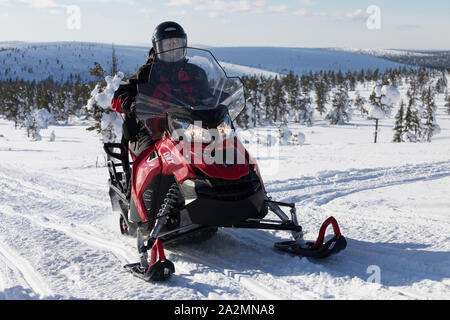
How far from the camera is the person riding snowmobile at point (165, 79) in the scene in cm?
412

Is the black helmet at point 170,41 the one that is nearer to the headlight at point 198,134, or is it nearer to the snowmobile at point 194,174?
the snowmobile at point 194,174

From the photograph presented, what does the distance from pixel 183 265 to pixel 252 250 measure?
Answer: 2.46ft

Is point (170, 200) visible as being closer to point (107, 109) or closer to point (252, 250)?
point (252, 250)

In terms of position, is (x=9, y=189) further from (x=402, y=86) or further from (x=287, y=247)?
(x=402, y=86)

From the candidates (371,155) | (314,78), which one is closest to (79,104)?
(314,78)

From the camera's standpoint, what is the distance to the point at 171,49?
424cm

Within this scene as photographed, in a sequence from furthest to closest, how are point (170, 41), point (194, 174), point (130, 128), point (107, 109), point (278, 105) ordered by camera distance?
point (278, 105), point (107, 109), point (130, 128), point (170, 41), point (194, 174)

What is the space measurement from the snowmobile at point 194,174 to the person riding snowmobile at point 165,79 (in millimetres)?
14

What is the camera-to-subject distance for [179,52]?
432cm

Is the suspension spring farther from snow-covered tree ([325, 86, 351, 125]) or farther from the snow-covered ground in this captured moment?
snow-covered tree ([325, 86, 351, 125])

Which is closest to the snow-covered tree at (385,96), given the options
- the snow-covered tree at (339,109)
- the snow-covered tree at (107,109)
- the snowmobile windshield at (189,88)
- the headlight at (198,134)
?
the snow-covered tree at (339,109)

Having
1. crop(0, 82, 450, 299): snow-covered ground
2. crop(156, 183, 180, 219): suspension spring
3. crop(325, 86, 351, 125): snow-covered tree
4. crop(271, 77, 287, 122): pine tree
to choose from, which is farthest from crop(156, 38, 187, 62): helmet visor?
crop(271, 77, 287, 122): pine tree

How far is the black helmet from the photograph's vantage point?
4.29 metres

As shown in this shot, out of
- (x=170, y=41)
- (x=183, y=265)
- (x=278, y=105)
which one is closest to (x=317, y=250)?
(x=183, y=265)
